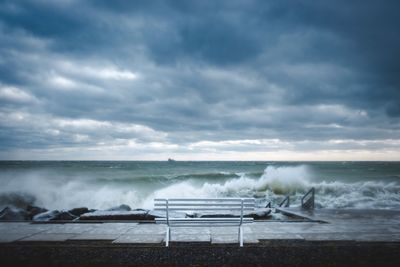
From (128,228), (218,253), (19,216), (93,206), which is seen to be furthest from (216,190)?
(218,253)

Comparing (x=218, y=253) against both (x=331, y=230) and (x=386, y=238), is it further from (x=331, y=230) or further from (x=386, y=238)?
(x=386, y=238)

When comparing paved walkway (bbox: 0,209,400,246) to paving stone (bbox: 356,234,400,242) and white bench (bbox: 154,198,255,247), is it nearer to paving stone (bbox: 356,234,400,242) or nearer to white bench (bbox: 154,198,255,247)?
paving stone (bbox: 356,234,400,242)

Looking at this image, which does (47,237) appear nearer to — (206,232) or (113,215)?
(113,215)

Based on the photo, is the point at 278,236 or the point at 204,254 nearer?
the point at 204,254

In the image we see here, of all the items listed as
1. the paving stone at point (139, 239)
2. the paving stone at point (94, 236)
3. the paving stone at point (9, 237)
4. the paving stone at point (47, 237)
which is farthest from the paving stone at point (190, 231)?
the paving stone at point (9, 237)

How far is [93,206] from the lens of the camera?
22.9m

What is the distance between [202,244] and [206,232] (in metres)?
1.07

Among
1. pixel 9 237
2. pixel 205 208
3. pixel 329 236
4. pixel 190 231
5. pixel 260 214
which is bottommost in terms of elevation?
pixel 260 214

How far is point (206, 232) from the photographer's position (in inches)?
277

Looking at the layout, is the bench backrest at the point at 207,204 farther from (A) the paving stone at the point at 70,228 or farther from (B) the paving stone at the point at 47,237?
(A) the paving stone at the point at 70,228

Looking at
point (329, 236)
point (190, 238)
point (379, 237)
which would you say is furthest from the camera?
point (329, 236)

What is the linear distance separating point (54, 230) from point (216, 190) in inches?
932

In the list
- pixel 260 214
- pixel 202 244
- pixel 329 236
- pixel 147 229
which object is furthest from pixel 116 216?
pixel 329 236

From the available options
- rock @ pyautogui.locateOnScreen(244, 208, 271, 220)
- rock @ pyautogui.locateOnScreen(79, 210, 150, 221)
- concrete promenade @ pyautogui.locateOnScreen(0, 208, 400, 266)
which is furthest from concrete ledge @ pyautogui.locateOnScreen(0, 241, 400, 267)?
rock @ pyautogui.locateOnScreen(244, 208, 271, 220)
